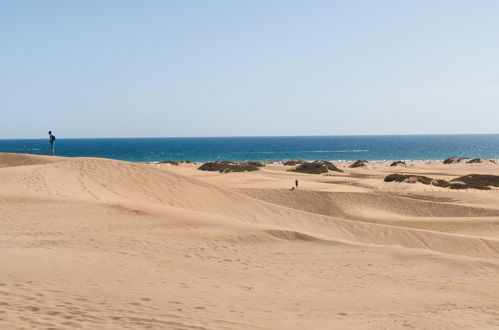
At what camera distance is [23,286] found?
23.2 feet

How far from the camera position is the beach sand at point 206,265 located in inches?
263

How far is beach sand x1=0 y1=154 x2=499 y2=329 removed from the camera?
668 centimetres

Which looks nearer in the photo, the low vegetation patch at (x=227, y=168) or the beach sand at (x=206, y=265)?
the beach sand at (x=206, y=265)

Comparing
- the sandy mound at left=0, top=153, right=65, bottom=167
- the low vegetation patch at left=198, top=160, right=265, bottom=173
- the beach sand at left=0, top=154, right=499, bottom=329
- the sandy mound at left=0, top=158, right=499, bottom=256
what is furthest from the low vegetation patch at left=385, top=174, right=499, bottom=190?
the sandy mound at left=0, top=153, right=65, bottom=167

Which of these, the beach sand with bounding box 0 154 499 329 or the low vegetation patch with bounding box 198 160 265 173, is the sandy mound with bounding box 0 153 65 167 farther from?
the low vegetation patch with bounding box 198 160 265 173

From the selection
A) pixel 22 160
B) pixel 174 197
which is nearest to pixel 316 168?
pixel 22 160

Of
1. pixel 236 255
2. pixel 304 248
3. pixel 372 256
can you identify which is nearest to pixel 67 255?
pixel 236 255

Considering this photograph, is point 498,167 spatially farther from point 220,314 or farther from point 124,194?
point 220,314

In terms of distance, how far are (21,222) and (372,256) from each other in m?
9.07

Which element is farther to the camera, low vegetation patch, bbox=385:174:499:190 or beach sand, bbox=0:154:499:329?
low vegetation patch, bbox=385:174:499:190

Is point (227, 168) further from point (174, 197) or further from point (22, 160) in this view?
point (174, 197)

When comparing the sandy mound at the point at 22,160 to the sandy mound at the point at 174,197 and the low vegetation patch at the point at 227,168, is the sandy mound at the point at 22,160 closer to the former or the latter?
the sandy mound at the point at 174,197

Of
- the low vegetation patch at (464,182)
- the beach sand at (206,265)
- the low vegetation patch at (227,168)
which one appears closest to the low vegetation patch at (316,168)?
the low vegetation patch at (227,168)

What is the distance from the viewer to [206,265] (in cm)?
982
